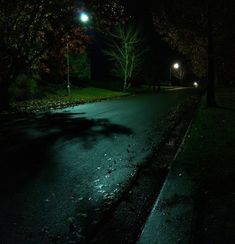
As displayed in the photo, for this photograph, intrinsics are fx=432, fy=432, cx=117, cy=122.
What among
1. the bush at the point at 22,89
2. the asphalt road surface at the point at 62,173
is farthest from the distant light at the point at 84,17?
the asphalt road surface at the point at 62,173

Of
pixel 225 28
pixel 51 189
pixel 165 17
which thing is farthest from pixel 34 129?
pixel 165 17

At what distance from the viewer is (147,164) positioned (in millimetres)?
9562

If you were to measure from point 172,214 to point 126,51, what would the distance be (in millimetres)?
48715

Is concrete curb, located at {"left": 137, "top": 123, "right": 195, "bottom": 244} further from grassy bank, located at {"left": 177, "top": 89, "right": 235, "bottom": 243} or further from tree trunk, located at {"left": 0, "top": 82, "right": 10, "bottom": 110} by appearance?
tree trunk, located at {"left": 0, "top": 82, "right": 10, "bottom": 110}

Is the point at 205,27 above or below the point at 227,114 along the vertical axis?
above

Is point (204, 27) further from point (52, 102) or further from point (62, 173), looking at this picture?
point (62, 173)

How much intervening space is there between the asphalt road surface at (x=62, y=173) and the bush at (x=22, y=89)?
16.7 meters

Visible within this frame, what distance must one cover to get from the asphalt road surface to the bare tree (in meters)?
38.4

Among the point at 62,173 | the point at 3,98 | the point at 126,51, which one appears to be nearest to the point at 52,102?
the point at 3,98

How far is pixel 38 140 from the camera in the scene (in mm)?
12945

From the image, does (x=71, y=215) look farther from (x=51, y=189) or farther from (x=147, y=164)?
(x=147, y=164)

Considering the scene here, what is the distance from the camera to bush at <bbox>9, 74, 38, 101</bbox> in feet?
107

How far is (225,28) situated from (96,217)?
67.9 ft

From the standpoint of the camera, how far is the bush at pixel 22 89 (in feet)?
107
